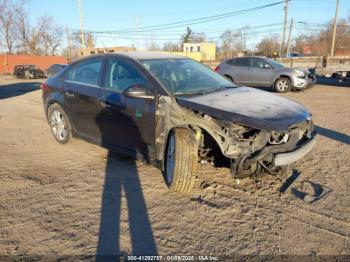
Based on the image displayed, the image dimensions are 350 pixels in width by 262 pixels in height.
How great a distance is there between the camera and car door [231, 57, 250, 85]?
13.8 meters

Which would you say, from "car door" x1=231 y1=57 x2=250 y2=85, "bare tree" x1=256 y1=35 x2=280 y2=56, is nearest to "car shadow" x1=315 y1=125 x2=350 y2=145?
"car door" x1=231 y1=57 x2=250 y2=85

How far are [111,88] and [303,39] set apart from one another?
80247 mm

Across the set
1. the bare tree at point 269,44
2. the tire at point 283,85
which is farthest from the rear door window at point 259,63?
the bare tree at point 269,44

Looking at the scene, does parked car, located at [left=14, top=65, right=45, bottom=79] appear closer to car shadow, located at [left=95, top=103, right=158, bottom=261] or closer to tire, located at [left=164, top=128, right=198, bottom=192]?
car shadow, located at [left=95, top=103, right=158, bottom=261]

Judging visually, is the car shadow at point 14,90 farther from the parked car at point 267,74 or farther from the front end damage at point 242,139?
the front end damage at point 242,139

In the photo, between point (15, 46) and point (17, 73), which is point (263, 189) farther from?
point (15, 46)

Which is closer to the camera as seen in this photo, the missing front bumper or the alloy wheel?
the missing front bumper

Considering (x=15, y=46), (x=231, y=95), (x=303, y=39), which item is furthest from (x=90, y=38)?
(x=231, y=95)

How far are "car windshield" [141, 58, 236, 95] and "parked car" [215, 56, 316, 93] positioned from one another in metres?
8.81

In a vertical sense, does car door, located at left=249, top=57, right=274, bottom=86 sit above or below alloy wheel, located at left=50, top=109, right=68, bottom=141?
above

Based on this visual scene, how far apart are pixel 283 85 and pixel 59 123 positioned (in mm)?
10083

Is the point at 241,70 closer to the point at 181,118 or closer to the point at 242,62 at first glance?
the point at 242,62

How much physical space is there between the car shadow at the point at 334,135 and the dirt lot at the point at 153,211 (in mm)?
830

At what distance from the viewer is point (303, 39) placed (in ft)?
246
